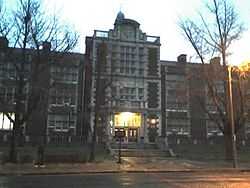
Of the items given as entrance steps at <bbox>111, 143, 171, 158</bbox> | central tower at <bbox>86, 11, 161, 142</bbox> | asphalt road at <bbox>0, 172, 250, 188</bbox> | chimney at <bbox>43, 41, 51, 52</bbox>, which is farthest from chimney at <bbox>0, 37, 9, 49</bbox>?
central tower at <bbox>86, 11, 161, 142</bbox>

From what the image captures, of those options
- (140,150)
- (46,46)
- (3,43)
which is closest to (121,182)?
(46,46)

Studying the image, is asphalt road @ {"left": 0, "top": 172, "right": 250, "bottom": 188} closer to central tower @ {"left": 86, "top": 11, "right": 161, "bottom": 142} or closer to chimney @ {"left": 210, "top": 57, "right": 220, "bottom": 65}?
chimney @ {"left": 210, "top": 57, "right": 220, "bottom": 65}

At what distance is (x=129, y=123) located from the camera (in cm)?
5300

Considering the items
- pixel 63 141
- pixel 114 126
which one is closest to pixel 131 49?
pixel 114 126

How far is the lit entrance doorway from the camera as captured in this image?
Result: 52688mm

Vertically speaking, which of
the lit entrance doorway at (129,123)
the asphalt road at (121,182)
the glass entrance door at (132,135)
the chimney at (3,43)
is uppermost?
the chimney at (3,43)

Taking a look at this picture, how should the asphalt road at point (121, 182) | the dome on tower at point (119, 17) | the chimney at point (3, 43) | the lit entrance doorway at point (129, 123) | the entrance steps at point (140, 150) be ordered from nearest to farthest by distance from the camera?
1. the asphalt road at point (121, 182)
2. the chimney at point (3, 43)
3. the entrance steps at point (140, 150)
4. the lit entrance doorway at point (129, 123)
5. the dome on tower at point (119, 17)

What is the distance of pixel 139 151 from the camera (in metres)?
43.8

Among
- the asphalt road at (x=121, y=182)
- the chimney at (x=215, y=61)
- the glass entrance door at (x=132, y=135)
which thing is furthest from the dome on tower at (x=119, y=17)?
the asphalt road at (x=121, y=182)

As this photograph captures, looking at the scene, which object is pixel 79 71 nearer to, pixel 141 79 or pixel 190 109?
pixel 141 79

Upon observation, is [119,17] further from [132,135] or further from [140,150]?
[140,150]

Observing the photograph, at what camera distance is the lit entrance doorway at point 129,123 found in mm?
52688

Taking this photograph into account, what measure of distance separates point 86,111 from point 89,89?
3440mm

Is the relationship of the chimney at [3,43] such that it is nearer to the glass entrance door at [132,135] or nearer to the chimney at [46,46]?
the chimney at [46,46]
